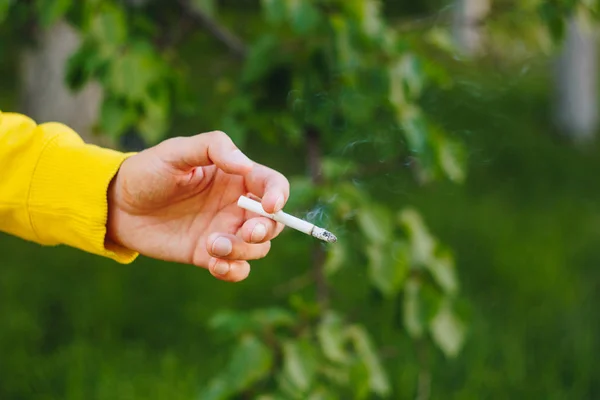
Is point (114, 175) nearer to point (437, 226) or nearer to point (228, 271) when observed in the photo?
point (228, 271)

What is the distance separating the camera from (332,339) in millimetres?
1918

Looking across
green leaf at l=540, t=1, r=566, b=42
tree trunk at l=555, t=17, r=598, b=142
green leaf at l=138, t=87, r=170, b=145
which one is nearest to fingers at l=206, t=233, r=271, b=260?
green leaf at l=138, t=87, r=170, b=145

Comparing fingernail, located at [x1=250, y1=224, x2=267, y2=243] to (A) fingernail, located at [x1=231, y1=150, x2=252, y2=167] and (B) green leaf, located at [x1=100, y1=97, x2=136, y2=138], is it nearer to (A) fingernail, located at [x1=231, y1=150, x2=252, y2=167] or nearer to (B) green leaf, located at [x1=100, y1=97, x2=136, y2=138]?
(A) fingernail, located at [x1=231, y1=150, x2=252, y2=167]

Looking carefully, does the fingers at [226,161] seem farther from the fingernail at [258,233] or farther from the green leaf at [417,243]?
the green leaf at [417,243]

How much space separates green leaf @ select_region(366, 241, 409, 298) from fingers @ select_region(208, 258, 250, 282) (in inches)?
29.5

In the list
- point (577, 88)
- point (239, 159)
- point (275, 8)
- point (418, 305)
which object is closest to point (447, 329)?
point (418, 305)

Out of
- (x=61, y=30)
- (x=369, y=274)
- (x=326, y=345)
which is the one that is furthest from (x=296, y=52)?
(x=61, y=30)

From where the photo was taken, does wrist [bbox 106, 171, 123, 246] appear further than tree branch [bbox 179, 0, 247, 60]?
No

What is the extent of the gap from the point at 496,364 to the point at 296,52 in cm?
177

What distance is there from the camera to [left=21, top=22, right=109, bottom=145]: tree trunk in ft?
17.0

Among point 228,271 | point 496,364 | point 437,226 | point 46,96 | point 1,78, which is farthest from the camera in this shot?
point 1,78

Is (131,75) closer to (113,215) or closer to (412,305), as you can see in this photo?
(113,215)

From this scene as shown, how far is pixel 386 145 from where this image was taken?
87.0 inches

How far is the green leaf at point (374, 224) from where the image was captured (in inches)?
74.6
